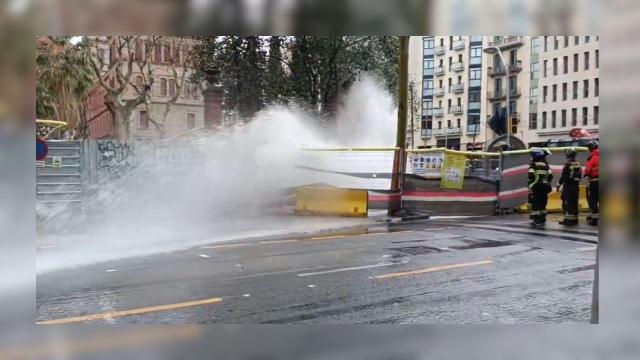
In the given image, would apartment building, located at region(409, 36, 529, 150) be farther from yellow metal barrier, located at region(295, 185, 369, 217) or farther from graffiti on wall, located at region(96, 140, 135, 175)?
graffiti on wall, located at region(96, 140, 135, 175)

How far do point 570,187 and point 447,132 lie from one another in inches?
56.7

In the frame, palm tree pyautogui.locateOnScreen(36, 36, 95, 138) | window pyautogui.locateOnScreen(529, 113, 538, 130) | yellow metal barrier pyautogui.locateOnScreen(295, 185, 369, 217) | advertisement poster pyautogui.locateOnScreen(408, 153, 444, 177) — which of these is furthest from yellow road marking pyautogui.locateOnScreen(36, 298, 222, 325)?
window pyautogui.locateOnScreen(529, 113, 538, 130)

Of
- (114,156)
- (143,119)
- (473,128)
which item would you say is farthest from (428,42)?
(114,156)

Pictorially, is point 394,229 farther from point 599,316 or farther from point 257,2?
point 257,2

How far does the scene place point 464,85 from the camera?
18.2 ft

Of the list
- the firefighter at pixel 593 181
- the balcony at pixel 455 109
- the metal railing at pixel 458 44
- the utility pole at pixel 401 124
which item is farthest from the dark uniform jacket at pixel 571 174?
the metal railing at pixel 458 44

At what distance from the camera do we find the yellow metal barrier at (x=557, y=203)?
5773 mm

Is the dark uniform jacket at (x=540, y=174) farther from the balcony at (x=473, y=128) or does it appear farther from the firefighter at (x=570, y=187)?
the balcony at (x=473, y=128)

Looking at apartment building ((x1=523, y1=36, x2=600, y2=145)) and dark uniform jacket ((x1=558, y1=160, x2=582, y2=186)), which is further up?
apartment building ((x1=523, y1=36, x2=600, y2=145))

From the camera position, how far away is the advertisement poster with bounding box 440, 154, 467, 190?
6.15 metres

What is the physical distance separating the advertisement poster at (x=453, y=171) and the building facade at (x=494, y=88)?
0.27 meters

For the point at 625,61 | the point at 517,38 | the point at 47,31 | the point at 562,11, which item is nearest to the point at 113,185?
the point at 47,31

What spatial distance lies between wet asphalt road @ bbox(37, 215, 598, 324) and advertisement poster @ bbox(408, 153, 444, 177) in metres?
0.56

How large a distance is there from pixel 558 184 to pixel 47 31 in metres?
4.98
